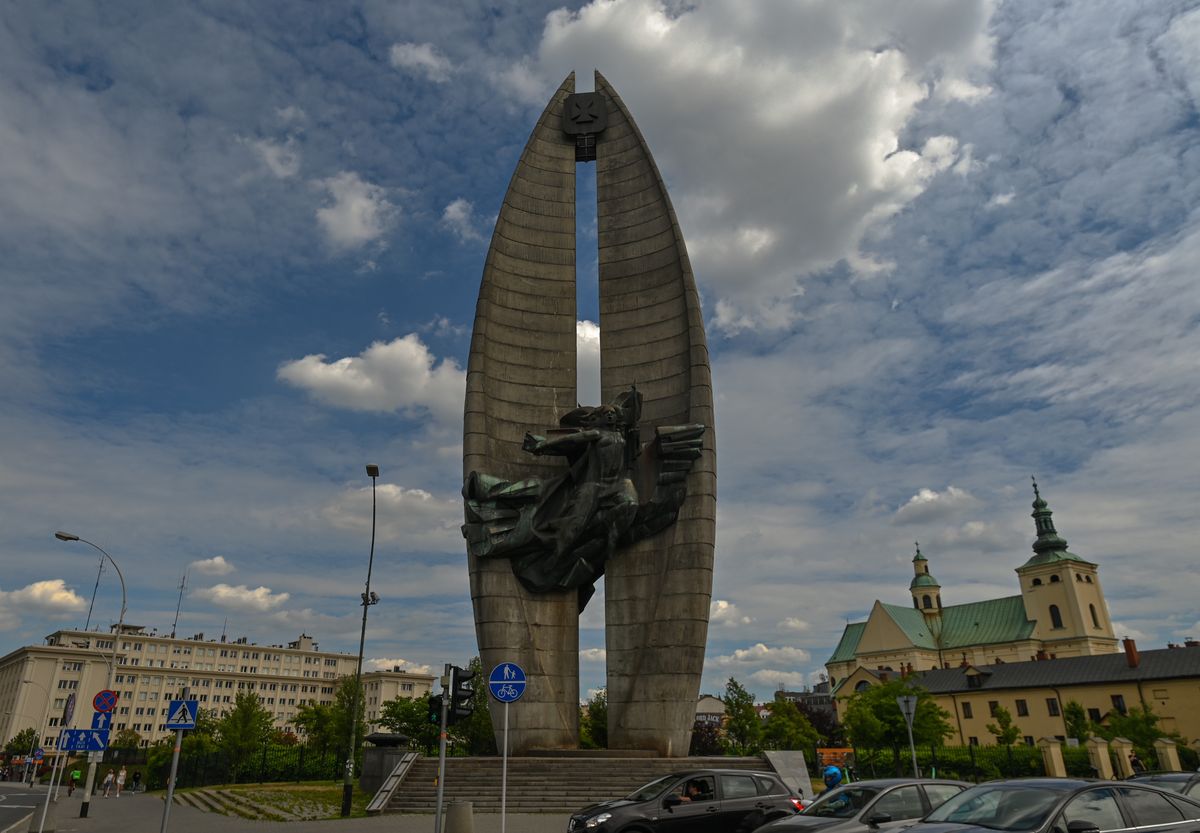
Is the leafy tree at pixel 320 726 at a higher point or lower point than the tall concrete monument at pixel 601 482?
lower

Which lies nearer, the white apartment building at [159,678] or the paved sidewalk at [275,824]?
the paved sidewalk at [275,824]

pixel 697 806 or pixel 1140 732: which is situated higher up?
pixel 1140 732

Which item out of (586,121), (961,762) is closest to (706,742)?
(961,762)

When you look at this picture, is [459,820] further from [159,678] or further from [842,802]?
[159,678]

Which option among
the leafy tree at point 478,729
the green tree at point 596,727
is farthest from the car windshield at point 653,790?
the leafy tree at point 478,729

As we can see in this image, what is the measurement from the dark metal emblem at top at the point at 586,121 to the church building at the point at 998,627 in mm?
73044

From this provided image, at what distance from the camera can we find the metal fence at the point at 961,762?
4638 centimetres

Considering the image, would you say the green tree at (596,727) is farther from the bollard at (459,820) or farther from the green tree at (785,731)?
the bollard at (459,820)

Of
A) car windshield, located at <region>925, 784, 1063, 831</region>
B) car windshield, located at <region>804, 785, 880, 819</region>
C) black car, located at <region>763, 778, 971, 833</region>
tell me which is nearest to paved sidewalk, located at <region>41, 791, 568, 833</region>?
car windshield, located at <region>804, 785, 880, 819</region>

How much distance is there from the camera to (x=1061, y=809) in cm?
740

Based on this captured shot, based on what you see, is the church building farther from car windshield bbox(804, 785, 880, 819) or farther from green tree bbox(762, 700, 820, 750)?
car windshield bbox(804, 785, 880, 819)

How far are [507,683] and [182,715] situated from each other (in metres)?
5.35

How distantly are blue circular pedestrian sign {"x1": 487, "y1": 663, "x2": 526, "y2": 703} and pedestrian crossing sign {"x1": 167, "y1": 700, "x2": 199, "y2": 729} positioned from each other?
482cm

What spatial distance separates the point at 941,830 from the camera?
7.48 metres
